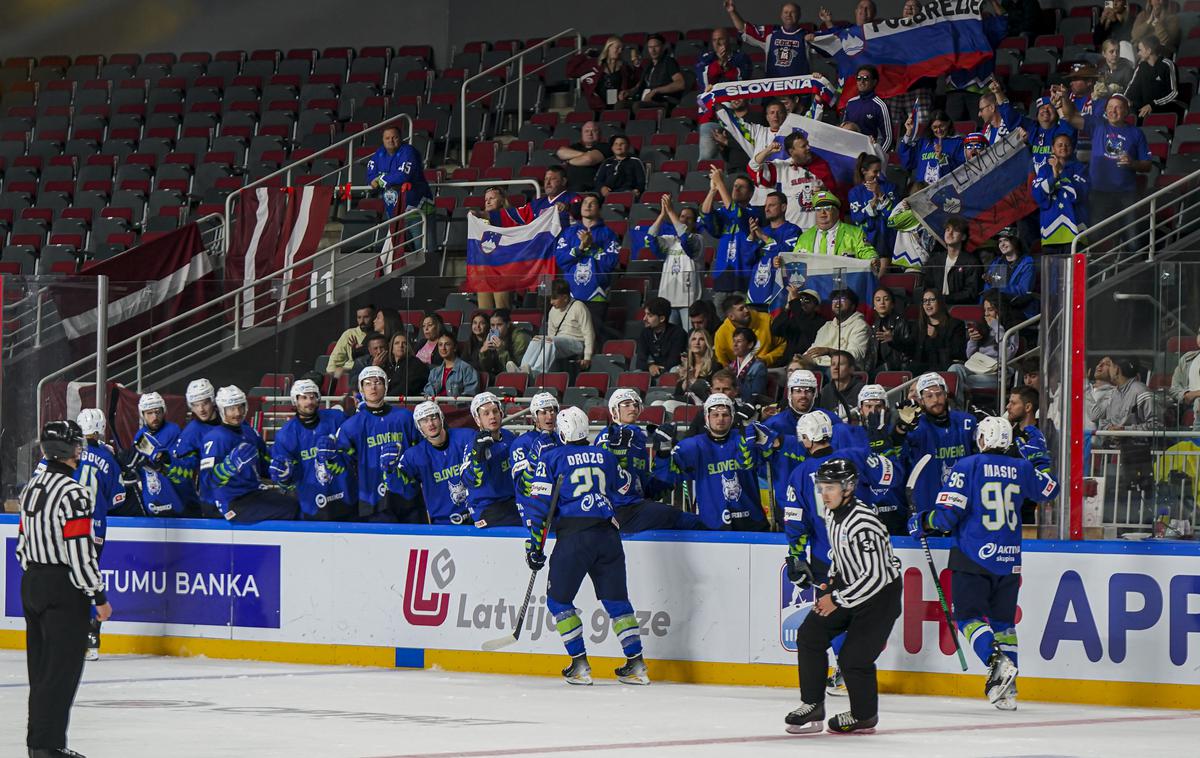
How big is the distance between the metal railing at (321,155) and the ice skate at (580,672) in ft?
27.6

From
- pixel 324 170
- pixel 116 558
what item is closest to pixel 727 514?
pixel 116 558

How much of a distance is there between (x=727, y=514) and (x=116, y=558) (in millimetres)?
4466

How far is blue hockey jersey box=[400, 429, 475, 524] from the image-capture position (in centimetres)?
1192

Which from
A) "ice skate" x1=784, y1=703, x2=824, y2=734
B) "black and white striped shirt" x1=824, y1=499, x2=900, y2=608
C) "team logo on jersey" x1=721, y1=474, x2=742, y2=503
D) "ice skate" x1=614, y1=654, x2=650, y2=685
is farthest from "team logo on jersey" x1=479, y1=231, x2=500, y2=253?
"ice skate" x1=784, y1=703, x2=824, y2=734

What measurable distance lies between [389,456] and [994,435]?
4.17m

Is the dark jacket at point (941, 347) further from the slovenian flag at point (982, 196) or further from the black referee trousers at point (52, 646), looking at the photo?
the black referee trousers at point (52, 646)

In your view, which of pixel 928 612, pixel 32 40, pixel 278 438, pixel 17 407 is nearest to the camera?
pixel 928 612

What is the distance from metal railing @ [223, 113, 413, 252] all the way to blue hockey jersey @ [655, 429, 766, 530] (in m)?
8.10

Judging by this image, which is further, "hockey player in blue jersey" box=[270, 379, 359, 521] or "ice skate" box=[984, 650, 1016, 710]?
"hockey player in blue jersey" box=[270, 379, 359, 521]

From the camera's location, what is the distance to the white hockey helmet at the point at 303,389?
1231 cm

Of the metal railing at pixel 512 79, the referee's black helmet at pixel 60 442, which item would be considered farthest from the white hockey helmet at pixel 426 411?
the metal railing at pixel 512 79

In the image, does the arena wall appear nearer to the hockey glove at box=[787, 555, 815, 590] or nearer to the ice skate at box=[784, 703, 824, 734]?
the hockey glove at box=[787, 555, 815, 590]

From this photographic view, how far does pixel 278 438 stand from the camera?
12258 mm

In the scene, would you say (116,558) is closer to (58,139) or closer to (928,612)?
(928,612)
